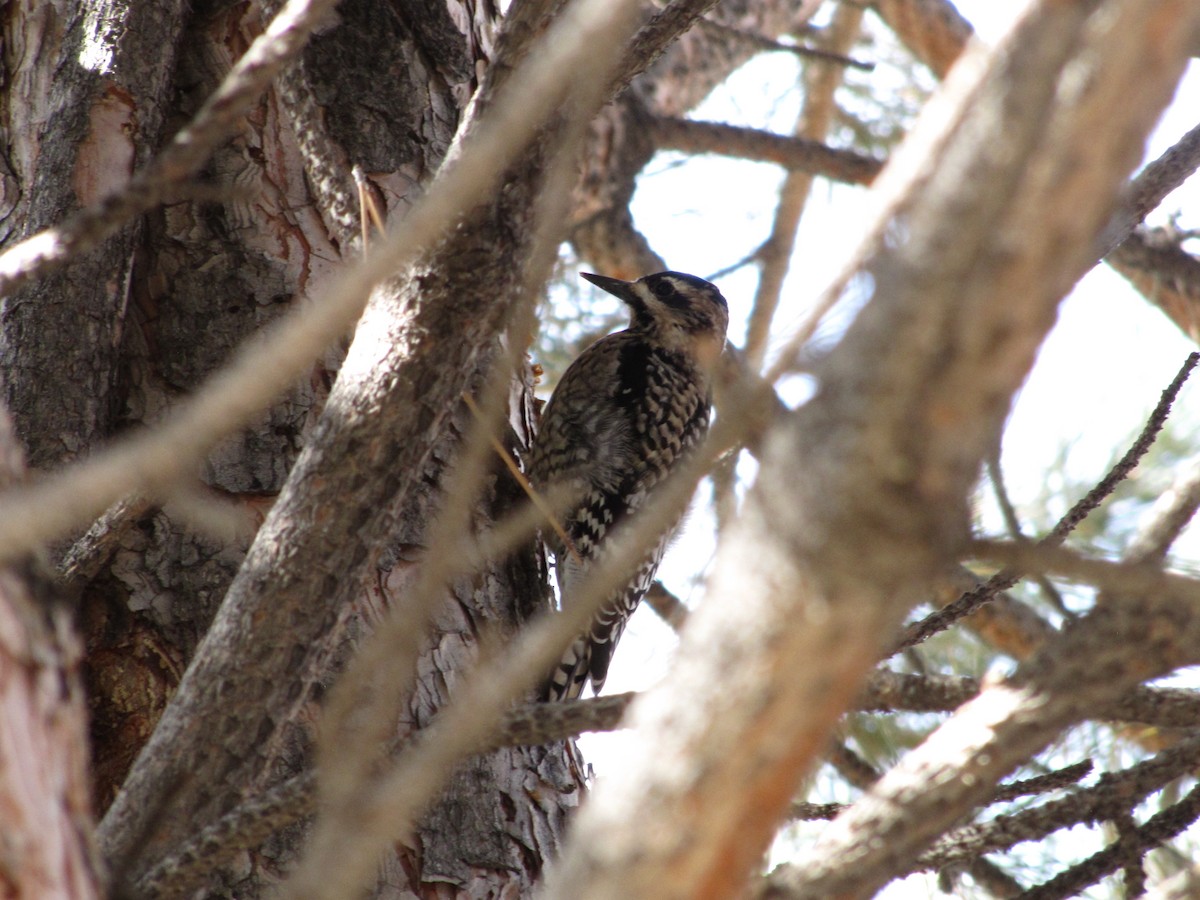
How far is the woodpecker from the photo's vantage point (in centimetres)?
375

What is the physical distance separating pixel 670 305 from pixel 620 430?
2.24 feet

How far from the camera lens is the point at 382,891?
81.5 inches

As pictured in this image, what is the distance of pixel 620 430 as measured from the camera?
4195 millimetres

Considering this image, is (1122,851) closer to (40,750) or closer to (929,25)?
(40,750)

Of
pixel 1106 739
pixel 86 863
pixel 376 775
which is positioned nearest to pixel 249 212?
pixel 376 775

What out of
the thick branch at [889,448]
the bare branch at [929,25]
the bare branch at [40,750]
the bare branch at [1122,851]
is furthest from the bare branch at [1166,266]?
the bare branch at [40,750]

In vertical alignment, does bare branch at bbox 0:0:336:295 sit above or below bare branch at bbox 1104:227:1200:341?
below

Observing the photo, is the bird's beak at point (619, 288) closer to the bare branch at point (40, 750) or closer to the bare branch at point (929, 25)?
the bare branch at point (929, 25)

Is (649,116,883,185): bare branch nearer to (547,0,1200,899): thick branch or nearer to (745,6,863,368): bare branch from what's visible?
(745,6,863,368): bare branch

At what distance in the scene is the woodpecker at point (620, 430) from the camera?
375cm

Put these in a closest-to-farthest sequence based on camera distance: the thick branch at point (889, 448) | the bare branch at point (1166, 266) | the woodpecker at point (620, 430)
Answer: the thick branch at point (889, 448) → the woodpecker at point (620, 430) → the bare branch at point (1166, 266)

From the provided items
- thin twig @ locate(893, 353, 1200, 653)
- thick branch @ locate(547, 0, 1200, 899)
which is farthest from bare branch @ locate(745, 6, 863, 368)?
thick branch @ locate(547, 0, 1200, 899)

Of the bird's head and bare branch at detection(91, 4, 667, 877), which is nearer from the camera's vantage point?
bare branch at detection(91, 4, 667, 877)

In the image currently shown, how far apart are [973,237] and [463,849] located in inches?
62.2
